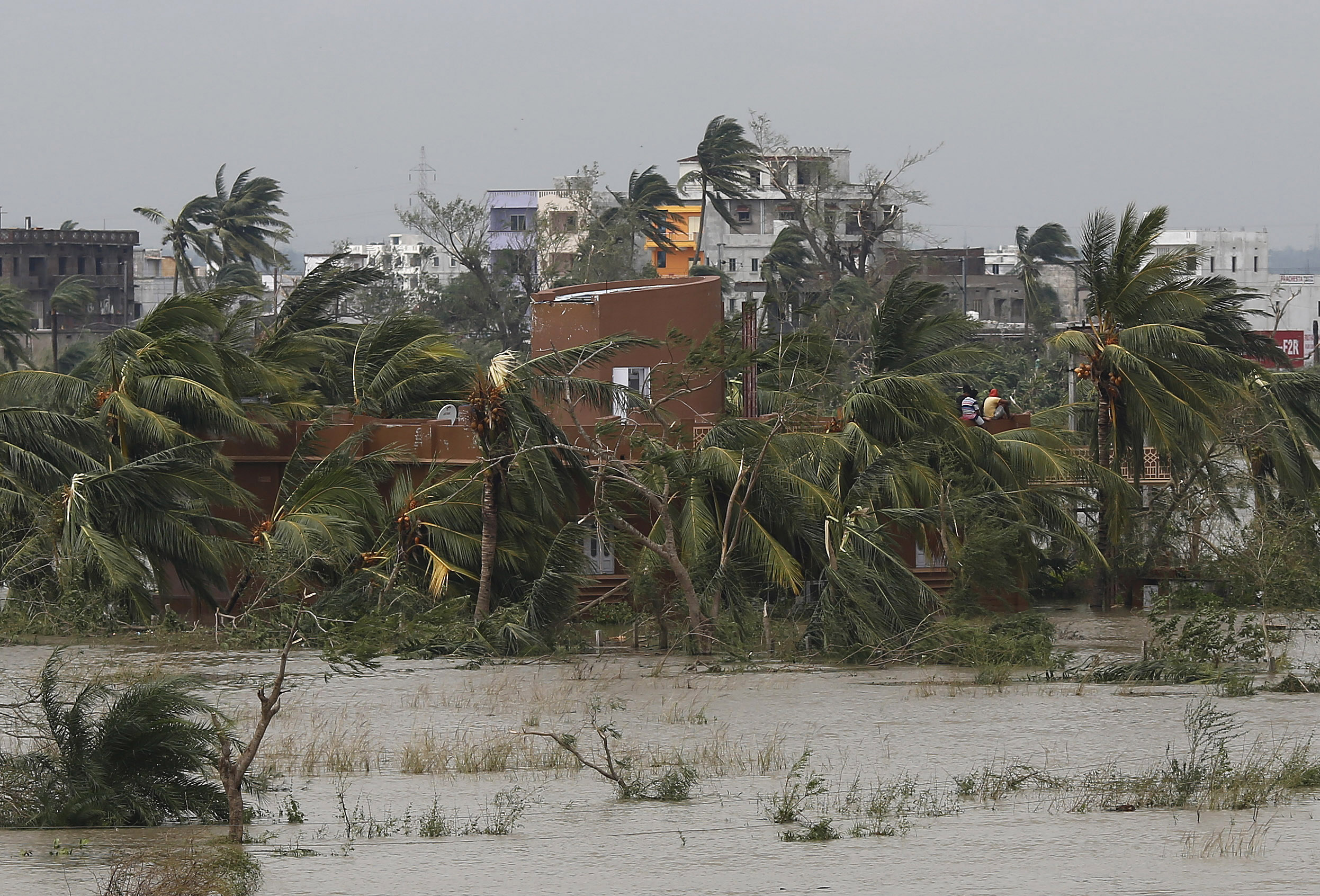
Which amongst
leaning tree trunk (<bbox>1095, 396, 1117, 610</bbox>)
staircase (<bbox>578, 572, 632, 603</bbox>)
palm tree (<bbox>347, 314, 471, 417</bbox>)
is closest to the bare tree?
staircase (<bbox>578, 572, 632, 603</bbox>)

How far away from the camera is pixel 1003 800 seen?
14117mm

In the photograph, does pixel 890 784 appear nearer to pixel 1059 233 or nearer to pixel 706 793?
pixel 706 793

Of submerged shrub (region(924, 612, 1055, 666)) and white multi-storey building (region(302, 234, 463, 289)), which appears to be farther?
white multi-storey building (region(302, 234, 463, 289))

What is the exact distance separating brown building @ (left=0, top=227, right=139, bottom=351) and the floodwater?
62064mm

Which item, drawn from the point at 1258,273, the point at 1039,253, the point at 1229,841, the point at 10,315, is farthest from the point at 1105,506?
the point at 1258,273

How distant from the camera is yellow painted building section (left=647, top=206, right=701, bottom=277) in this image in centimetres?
9100

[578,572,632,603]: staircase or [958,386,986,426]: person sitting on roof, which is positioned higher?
[958,386,986,426]: person sitting on roof

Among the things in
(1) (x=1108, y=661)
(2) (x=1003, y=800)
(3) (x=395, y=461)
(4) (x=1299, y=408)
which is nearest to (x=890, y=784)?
(2) (x=1003, y=800)

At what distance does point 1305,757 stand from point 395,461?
1617 centimetres

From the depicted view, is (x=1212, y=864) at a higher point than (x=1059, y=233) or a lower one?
lower

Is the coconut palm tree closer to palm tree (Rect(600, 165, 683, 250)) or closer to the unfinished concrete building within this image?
palm tree (Rect(600, 165, 683, 250))

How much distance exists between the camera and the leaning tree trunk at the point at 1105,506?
28531 millimetres

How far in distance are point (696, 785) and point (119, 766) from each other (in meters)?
4.98

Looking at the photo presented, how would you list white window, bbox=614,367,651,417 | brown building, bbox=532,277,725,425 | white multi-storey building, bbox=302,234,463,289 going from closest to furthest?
white window, bbox=614,367,651,417
brown building, bbox=532,277,725,425
white multi-storey building, bbox=302,234,463,289
